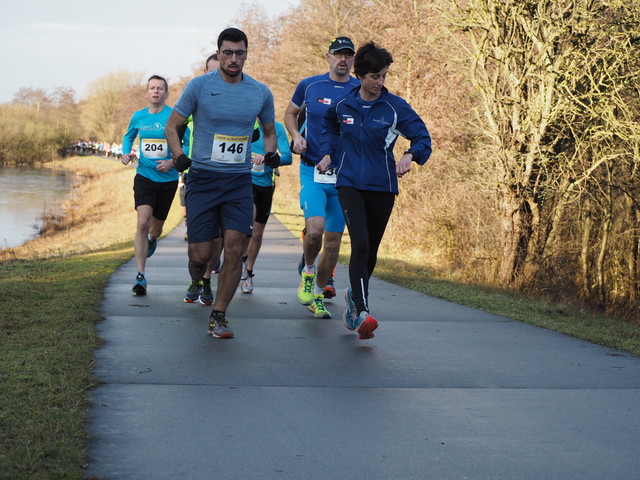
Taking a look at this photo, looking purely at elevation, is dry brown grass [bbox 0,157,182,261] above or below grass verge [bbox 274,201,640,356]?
below

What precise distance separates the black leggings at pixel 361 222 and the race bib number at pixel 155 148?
2.77 m

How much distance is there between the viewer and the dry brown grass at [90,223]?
21234mm

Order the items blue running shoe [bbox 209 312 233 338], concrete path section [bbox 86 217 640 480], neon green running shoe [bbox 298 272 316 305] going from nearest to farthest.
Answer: concrete path section [bbox 86 217 640 480]
blue running shoe [bbox 209 312 233 338]
neon green running shoe [bbox 298 272 316 305]

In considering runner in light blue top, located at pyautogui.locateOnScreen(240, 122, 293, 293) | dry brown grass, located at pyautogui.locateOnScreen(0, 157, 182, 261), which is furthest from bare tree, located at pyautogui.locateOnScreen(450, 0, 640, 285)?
dry brown grass, located at pyautogui.locateOnScreen(0, 157, 182, 261)

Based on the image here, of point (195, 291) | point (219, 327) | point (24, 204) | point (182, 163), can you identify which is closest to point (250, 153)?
point (182, 163)

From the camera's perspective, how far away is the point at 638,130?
416 inches

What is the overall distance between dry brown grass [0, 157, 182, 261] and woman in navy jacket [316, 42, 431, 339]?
12.0 m

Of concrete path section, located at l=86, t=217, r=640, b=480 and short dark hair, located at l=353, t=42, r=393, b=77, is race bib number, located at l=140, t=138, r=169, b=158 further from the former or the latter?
short dark hair, located at l=353, t=42, r=393, b=77

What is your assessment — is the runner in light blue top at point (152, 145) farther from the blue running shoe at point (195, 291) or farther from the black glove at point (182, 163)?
the black glove at point (182, 163)

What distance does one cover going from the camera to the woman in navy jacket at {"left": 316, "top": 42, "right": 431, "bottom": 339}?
659cm

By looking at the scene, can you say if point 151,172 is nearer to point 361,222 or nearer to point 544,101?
point 361,222

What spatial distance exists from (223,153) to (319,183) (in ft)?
4.33

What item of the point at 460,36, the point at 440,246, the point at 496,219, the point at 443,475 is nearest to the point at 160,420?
the point at 443,475

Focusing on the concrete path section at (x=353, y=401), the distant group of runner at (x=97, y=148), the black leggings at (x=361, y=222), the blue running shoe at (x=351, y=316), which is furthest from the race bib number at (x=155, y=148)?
the distant group of runner at (x=97, y=148)
